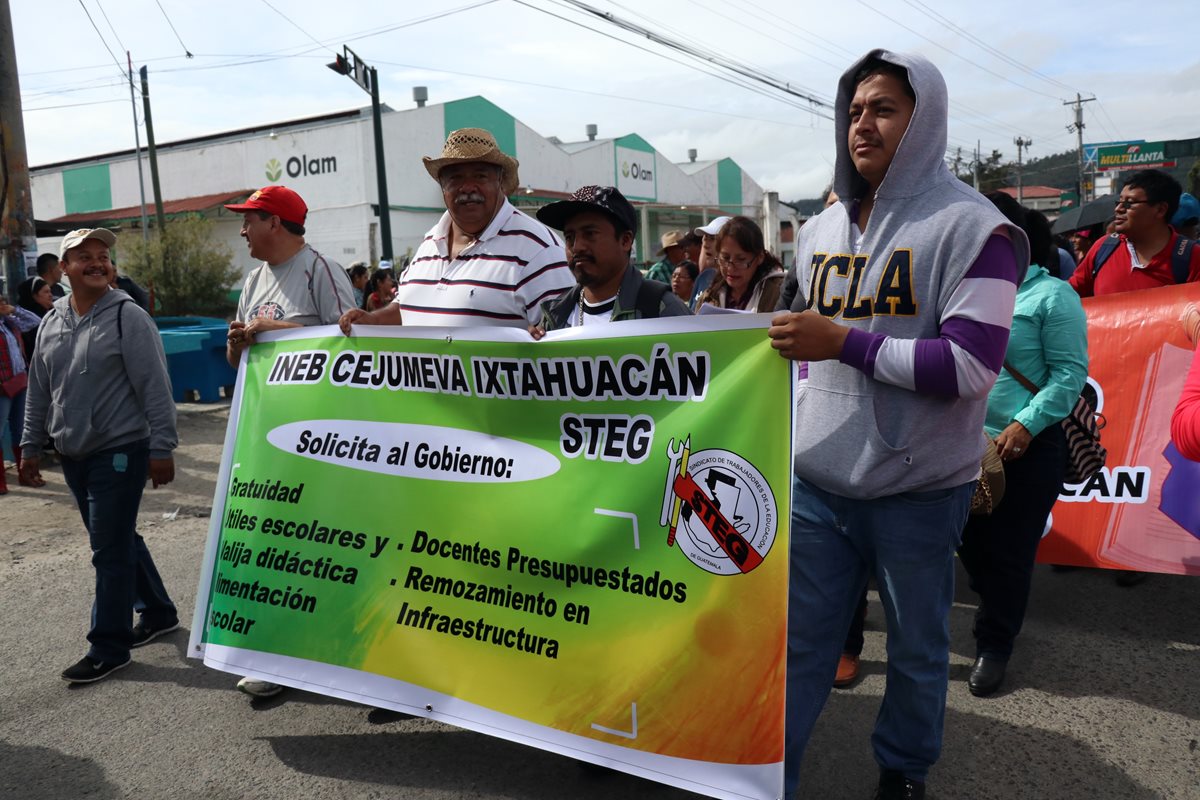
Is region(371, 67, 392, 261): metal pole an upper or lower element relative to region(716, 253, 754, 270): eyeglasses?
upper

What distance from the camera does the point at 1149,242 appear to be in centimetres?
517

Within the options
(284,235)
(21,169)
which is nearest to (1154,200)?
(284,235)

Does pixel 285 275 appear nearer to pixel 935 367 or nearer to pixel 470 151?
pixel 470 151

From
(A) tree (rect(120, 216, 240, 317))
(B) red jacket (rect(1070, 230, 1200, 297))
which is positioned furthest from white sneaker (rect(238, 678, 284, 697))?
(A) tree (rect(120, 216, 240, 317))

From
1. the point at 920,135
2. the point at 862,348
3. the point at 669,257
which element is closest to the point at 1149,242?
the point at 920,135

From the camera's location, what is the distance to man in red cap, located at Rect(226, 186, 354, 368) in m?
3.95

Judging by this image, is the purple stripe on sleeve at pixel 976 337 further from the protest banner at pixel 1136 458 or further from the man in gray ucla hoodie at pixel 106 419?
the man in gray ucla hoodie at pixel 106 419

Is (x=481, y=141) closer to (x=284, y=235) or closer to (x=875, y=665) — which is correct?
(x=284, y=235)

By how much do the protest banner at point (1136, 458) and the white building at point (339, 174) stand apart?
24963mm

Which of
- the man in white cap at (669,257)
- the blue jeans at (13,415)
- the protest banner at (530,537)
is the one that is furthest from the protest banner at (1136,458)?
the blue jeans at (13,415)

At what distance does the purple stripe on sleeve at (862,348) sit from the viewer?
2.29 metres

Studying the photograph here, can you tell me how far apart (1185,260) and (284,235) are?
4.77 metres

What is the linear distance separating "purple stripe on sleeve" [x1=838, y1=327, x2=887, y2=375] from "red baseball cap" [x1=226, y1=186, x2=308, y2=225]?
256 cm

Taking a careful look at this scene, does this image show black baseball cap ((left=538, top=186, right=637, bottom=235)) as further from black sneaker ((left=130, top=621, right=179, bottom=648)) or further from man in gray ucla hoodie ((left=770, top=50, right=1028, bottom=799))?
black sneaker ((left=130, top=621, right=179, bottom=648))
